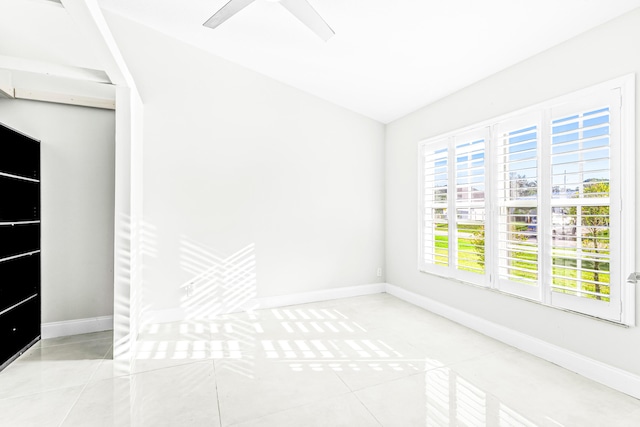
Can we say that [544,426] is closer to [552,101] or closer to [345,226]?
[552,101]

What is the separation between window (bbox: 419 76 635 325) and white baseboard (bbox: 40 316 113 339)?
3.84 m

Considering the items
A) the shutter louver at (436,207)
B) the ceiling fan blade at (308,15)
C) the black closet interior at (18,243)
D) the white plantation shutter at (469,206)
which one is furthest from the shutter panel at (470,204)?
the black closet interior at (18,243)

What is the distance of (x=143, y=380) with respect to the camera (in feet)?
7.48

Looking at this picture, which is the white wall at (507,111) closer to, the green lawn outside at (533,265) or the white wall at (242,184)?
the green lawn outside at (533,265)

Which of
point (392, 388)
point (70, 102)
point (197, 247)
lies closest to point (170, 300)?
point (197, 247)

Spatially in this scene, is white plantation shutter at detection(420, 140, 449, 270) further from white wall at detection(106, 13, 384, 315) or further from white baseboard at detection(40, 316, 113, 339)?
white baseboard at detection(40, 316, 113, 339)

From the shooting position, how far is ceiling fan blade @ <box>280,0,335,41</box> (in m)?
2.12

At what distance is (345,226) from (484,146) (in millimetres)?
2078

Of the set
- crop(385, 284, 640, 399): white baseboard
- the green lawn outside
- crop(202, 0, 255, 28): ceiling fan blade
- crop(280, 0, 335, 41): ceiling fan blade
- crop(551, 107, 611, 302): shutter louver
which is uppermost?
crop(202, 0, 255, 28): ceiling fan blade

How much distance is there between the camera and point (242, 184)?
3.82 m

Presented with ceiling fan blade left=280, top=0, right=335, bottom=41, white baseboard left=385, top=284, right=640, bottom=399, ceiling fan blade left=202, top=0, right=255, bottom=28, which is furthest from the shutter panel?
ceiling fan blade left=202, top=0, right=255, bottom=28

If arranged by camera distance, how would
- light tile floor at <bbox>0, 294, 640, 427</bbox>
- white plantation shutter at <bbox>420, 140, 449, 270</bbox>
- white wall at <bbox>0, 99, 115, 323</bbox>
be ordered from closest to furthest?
light tile floor at <bbox>0, 294, 640, 427</bbox>, white wall at <bbox>0, 99, 115, 323</bbox>, white plantation shutter at <bbox>420, 140, 449, 270</bbox>

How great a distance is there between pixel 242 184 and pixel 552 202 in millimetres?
3175

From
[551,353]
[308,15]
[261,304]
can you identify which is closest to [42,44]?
[308,15]
